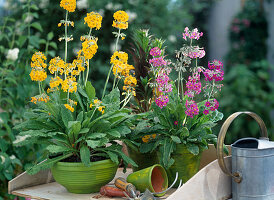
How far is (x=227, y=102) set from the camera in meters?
4.67

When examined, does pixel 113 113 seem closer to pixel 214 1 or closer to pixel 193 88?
pixel 193 88

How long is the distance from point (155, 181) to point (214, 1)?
16.6 feet

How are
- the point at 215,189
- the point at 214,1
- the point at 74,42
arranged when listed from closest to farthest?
1. the point at 215,189
2. the point at 74,42
3. the point at 214,1

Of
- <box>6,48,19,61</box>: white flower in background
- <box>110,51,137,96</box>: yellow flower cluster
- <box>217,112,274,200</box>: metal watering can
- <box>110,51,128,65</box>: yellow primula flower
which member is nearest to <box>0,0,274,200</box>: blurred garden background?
<box>6,48,19,61</box>: white flower in background

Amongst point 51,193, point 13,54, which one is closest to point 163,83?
point 51,193

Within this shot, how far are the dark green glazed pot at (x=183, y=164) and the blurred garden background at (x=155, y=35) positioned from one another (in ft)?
3.74

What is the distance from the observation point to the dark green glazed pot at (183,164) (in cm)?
155

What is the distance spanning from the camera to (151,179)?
155 centimetres

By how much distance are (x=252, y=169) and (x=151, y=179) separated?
0.37 m

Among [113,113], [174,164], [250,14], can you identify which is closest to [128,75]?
[113,113]

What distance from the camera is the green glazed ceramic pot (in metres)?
1.46

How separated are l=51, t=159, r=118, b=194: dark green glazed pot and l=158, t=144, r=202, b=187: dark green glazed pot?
0.71 feet

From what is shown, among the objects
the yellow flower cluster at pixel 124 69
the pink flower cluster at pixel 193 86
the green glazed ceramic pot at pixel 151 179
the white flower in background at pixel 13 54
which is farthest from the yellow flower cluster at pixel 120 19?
the white flower in background at pixel 13 54

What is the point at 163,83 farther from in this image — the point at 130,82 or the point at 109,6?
the point at 109,6
